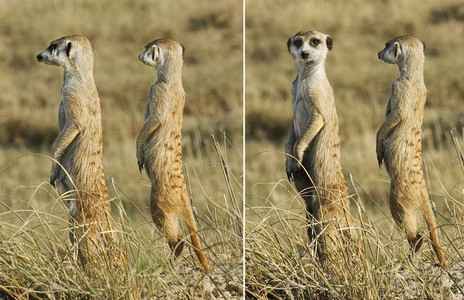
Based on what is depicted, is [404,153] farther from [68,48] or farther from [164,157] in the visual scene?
[68,48]

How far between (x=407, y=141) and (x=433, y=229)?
356 millimetres

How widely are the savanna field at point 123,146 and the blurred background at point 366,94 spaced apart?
0.18 meters

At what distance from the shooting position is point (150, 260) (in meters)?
3.17

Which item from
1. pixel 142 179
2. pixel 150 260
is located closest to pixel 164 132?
pixel 142 179

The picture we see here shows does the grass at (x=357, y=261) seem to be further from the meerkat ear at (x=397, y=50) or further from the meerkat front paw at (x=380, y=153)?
the meerkat ear at (x=397, y=50)

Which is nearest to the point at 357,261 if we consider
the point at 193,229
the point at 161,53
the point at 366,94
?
the point at 193,229

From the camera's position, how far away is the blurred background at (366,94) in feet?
11.5

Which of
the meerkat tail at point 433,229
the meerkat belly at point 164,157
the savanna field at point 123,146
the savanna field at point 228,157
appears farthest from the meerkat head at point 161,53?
the meerkat tail at point 433,229

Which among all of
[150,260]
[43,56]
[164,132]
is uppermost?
[43,56]

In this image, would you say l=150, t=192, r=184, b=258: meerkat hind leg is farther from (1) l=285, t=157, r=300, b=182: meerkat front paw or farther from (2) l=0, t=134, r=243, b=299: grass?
(1) l=285, t=157, r=300, b=182: meerkat front paw

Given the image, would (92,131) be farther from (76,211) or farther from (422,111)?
(422,111)

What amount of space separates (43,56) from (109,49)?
0.98 m

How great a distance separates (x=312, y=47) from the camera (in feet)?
10.6

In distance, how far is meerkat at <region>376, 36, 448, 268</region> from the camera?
3246 mm
